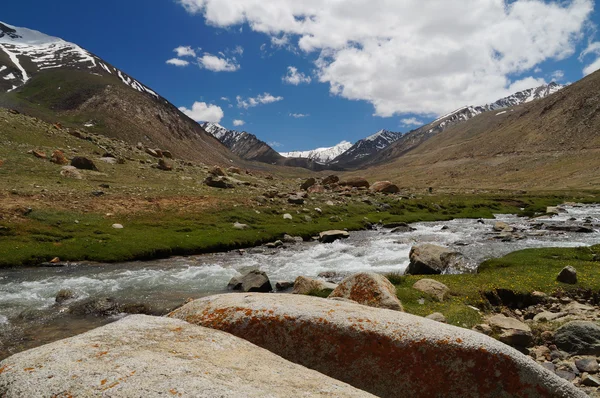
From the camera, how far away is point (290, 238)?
1651 inches

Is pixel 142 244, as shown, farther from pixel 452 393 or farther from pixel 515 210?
pixel 515 210

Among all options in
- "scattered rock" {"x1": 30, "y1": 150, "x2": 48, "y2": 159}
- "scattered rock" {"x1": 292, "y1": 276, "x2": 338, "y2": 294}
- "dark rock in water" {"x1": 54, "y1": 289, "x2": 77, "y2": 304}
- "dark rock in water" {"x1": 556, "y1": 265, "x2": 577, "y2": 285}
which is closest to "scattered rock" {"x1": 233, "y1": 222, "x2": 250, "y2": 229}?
"dark rock in water" {"x1": 54, "y1": 289, "x2": 77, "y2": 304}

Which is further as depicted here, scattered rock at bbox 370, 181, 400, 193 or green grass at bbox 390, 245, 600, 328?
scattered rock at bbox 370, 181, 400, 193

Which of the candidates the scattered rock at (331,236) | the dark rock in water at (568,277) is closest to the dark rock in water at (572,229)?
the scattered rock at (331,236)

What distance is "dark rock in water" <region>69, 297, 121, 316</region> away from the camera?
61.9 feet

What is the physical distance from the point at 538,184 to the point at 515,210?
84284 millimetres

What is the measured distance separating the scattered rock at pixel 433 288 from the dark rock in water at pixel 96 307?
16.7 meters

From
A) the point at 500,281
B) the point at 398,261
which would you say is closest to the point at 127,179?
the point at 398,261

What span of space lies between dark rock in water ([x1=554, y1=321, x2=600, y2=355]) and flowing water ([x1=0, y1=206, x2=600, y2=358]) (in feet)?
50.6

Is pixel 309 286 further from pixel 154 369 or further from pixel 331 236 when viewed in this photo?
pixel 331 236

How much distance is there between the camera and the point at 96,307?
63.8 ft

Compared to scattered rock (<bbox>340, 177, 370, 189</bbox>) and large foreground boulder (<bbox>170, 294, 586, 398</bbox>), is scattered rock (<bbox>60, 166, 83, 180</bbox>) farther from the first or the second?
scattered rock (<bbox>340, 177, 370, 189</bbox>)

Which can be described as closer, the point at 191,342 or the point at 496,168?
the point at 191,342

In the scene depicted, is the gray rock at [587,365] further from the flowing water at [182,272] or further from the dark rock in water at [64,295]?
the dark rock in water at [64,295]
